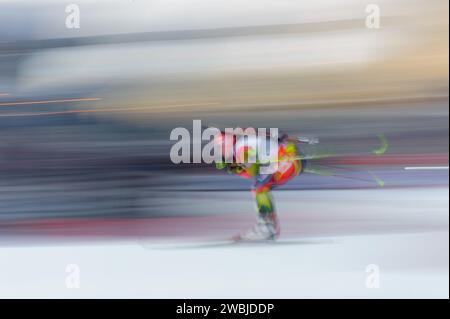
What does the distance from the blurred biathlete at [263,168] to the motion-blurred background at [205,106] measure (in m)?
0.12

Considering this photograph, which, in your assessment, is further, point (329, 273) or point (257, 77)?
point (257, 77)

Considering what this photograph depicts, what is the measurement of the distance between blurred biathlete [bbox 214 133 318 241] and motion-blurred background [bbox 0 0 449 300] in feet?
0.38

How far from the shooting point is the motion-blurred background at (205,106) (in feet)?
8.34

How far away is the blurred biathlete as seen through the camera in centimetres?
235

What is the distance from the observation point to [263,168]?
7.71ft

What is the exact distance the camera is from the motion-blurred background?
2.54 metres

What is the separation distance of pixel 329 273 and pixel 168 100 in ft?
3.66

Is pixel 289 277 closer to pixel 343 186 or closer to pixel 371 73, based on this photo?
pixel 343 186

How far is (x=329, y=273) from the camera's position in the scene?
2182 mm

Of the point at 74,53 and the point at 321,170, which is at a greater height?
the point at 74,53

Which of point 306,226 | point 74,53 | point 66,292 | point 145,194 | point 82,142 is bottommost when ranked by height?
point 66,292

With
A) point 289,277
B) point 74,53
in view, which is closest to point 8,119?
point 74,53

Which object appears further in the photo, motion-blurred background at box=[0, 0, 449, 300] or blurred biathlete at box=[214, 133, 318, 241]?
motion-blurred background at box=[0, 0, 449, 300]

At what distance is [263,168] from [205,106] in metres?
0.45
